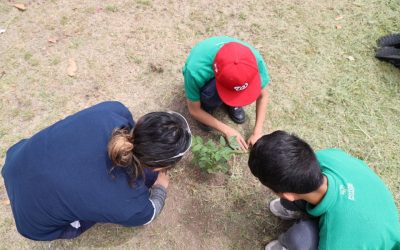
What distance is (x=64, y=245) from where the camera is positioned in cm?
231

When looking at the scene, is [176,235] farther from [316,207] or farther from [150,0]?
[150,0]

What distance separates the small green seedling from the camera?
7.27 ft

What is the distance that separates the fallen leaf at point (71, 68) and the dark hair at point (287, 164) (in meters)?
1.99

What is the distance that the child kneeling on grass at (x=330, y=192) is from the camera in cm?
159

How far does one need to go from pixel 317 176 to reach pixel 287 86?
4.89 feet

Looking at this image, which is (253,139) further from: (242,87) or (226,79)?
(226,79)

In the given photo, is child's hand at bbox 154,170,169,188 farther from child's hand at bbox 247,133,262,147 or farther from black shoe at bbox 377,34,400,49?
black shoe at bbox 377,34,400,49

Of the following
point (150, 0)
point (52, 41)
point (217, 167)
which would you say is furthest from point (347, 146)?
point (52, 41)

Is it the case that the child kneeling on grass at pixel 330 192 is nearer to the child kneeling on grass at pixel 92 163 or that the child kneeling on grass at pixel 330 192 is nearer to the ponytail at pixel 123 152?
the child kneeling on grass at pixel 92 163

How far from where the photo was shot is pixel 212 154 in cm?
225

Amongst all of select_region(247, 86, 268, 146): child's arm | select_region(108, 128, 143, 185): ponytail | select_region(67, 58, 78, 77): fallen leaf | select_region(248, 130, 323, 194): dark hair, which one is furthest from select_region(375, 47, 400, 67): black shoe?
select_region(67, 58, 78, 77): fallen leaf

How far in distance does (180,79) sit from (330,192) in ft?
5.56

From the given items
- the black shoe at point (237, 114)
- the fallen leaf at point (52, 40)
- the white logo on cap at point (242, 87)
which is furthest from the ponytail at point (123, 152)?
the fallen leaf at point (52, 40)

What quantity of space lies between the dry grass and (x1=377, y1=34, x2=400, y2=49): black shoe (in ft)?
0.31
